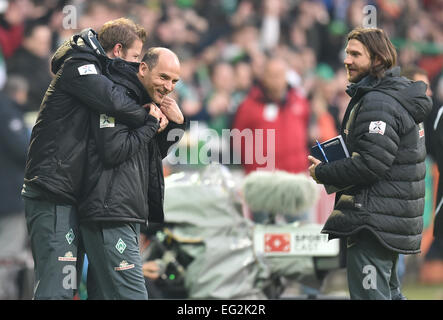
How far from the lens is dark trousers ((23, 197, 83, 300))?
590 centimetres

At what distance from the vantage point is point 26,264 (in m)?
9.95

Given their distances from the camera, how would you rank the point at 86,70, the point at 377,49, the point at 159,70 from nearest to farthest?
the point at 86,70 → the point at 159,70 → the point at 377,49

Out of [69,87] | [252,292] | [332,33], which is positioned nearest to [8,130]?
[252,292]

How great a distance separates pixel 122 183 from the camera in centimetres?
588

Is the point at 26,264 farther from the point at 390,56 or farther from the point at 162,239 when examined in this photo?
the point at 390,56

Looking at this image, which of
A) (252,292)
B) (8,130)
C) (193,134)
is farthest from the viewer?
(193,134)

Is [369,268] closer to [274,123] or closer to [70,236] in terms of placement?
[70,236]

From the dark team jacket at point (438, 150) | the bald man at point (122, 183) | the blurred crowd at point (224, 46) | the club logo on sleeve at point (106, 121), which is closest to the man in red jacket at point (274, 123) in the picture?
the blurred crowd at point (224, 46)

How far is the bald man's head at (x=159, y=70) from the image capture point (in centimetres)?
598

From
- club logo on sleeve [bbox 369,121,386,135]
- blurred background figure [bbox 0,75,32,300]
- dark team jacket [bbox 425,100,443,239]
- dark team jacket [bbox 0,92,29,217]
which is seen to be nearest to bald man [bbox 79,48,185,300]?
club logo on sleeve [bbox 369,121,386,135]

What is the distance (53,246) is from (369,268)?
1994 mm

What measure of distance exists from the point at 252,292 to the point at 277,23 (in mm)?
7616

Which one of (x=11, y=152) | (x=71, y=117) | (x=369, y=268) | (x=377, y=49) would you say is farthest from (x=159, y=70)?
(x=11, y=152)

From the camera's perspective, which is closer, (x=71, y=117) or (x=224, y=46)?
(x=71, y=117)
